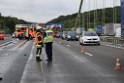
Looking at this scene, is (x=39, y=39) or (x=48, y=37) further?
(x=39, y=39)

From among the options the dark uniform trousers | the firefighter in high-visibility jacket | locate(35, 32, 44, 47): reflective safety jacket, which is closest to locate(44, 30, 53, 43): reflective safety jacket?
the firefighter in high-visibility jacket

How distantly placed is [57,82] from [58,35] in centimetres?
8342

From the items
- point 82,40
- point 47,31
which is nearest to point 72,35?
point 82,40

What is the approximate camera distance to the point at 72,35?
217 ft

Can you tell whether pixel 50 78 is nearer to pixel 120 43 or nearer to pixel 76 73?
pixel 76 73

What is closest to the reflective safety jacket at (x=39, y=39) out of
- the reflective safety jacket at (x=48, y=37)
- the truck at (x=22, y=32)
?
the reflective safety jacket at (x=48, y=37)

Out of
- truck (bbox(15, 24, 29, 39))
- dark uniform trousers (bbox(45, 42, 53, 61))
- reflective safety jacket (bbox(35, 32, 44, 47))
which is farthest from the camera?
truck (bbox(15, 24, 29, 39))

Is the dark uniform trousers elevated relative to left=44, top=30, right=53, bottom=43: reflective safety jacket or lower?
lower

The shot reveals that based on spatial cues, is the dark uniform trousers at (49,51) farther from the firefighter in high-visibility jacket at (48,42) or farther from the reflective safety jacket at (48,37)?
the reflective safety jacket at (48,37)

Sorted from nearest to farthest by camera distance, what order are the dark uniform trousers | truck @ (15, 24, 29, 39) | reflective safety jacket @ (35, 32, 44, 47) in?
the dark uniform trousers < reflective safety jacket @ (35, 32, 44, 47) < truck @ (15, 24, 29, 39)

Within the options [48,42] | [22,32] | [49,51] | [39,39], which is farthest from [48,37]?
[22,32]

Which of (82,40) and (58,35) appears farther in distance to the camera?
(58,35)

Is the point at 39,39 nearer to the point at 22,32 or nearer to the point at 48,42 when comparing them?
the point at 48,42

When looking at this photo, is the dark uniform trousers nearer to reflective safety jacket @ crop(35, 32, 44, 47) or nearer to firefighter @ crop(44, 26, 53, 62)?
firefighter @ crop(44, 26, 53, 62)
